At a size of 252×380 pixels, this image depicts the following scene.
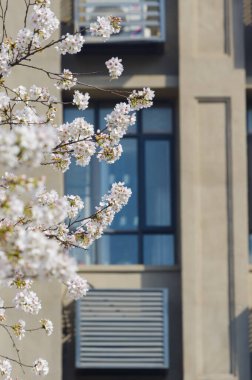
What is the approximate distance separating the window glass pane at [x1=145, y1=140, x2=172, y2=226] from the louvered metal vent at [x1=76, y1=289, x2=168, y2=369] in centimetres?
144

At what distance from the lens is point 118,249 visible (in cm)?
2014

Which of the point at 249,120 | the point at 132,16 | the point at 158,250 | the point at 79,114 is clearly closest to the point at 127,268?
the point at 158,250

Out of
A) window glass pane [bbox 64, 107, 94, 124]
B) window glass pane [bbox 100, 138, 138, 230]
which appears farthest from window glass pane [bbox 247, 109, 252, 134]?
window glass pane [bbox 64, 107, 94, 124]

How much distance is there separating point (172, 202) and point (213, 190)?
807 mm

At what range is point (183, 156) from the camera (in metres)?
19.8

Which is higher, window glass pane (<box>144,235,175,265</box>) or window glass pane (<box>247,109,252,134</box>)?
window glass pane (<box>247,109,252,134</box>)

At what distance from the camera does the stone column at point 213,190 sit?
1947 centimetres

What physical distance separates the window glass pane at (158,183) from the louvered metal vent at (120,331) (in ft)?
4.74

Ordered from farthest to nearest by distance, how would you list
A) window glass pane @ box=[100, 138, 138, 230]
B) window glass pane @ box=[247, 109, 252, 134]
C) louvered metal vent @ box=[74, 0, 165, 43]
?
1. window glass pane @ box=[247, 109, 252, 134]
2. window glass pane @ box=[100, 138, 138, 230]
3. louvered metal vent @ box=[74, 0, 165, 43]

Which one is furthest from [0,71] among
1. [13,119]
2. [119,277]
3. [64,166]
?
[119,277]

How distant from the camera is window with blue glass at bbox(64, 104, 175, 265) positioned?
20125mm

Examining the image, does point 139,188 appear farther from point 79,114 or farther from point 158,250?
point 79,114

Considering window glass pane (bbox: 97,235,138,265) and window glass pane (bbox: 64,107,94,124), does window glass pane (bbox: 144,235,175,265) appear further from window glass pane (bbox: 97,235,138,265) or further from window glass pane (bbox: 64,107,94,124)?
window glass pane (bbox: 64,107,94,124)

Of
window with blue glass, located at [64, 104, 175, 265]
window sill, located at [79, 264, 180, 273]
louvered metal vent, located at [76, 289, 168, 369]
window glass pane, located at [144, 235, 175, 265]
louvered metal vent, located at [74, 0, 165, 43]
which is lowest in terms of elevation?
louvered metal vent, located at [76, 289, 168, 369]
